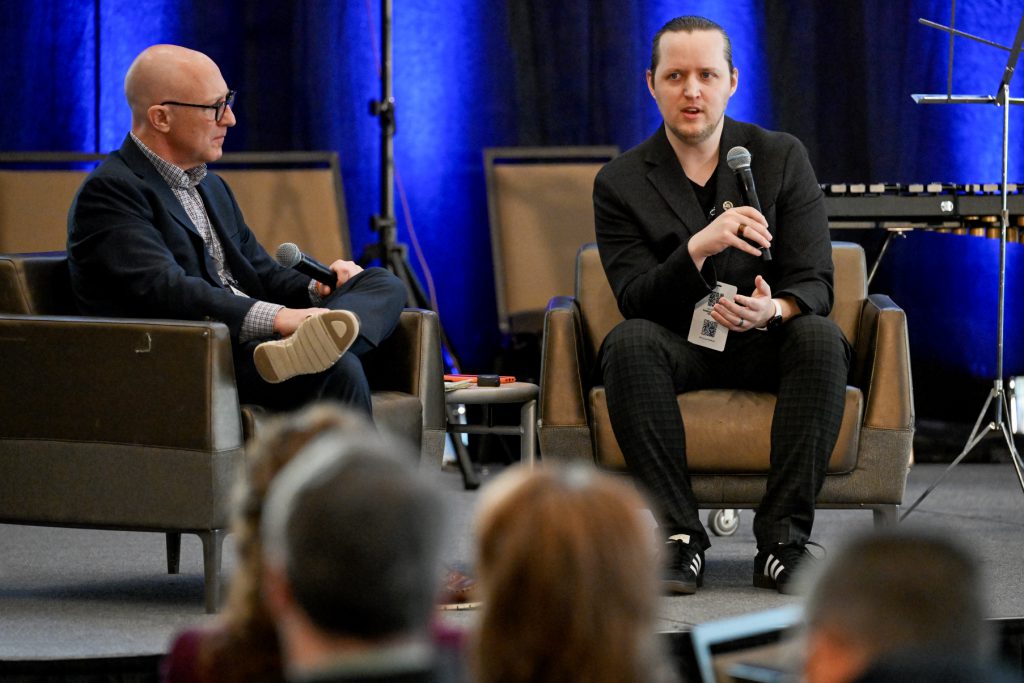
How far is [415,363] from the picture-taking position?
3.53 m

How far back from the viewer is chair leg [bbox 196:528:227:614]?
9.60ft

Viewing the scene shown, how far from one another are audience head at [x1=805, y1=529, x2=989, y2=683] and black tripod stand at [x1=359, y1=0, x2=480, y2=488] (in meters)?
4.04

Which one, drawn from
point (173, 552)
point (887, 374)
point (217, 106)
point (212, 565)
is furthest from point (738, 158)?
point (173, 552)

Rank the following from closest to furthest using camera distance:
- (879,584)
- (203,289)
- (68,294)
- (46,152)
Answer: (879,584)
(203,289)
(68,294)
(46,152)

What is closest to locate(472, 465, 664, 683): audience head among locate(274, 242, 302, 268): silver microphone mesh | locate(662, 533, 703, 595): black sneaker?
locate(662, 533, 703, 595): black sneaker

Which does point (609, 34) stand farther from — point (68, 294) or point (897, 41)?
point (68, 294)

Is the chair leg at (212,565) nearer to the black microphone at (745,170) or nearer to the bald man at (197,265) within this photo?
the bald man at (197,265)

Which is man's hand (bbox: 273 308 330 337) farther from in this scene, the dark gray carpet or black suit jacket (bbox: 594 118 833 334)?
black suit jacket (bbox: 594 118 833 334)

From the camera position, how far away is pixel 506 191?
18.0ft

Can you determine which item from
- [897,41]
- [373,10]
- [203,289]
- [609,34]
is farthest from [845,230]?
[203,289]

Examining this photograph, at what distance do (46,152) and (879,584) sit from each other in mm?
4874

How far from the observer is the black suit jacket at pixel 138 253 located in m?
Result: 3.16

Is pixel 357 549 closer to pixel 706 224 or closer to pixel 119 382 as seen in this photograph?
pixel 119 382

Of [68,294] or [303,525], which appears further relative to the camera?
[68,294]
